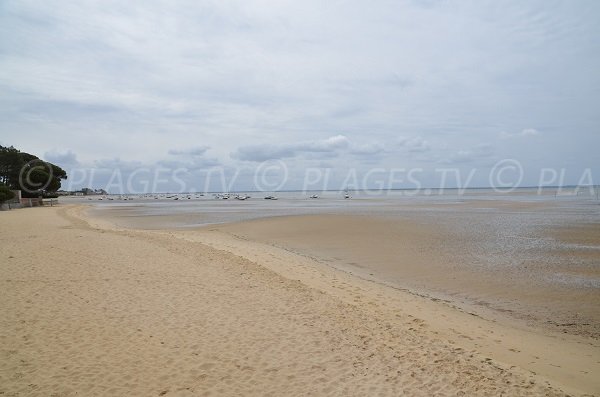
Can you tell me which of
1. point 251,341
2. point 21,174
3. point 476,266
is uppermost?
point 21,174

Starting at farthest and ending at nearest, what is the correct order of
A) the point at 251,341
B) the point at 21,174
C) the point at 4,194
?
the point at 21,174, the point at 4,194, the point at 251,341

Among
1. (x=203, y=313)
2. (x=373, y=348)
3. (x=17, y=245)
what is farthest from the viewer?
(x=17, y=245)

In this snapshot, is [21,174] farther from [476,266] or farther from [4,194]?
[476,266]

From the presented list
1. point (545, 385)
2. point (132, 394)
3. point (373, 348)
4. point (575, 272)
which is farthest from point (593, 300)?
point (132, 394)

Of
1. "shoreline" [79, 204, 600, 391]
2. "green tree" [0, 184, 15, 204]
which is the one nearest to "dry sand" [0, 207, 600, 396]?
"shoreline" [79, 204, 600, 391]

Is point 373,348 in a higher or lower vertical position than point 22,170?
lower

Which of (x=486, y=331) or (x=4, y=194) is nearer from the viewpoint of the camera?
(x=486, y=331)

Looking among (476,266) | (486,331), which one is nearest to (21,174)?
(476,266)

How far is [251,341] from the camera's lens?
290 inches

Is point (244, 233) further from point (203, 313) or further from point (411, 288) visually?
point (203, 313)

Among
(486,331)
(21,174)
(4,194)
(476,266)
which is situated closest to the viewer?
(486,331)

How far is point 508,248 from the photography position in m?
19.0

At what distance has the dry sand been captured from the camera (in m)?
5.83

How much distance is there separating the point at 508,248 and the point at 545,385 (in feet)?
47.0
